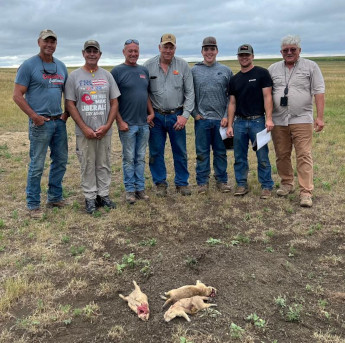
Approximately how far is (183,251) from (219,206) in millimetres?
2101

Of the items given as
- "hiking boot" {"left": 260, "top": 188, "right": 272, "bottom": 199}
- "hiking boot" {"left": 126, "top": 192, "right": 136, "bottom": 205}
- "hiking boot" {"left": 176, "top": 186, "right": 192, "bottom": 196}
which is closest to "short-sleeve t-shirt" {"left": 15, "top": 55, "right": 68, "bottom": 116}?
"hiking boot" {"left": 126, "top": 192, "right": 136, "bottom": 205}

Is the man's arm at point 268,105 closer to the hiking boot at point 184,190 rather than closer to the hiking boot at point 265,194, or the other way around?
the hiking boot at point 265,194

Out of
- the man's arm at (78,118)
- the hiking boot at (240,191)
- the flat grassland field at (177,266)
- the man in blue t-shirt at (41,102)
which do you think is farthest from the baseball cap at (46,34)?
Result: the hiking boot at (240,191)

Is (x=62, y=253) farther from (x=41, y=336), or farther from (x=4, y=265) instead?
(x=41, y=336)

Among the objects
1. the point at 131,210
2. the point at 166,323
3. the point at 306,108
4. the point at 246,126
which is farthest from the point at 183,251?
the point at 306,108

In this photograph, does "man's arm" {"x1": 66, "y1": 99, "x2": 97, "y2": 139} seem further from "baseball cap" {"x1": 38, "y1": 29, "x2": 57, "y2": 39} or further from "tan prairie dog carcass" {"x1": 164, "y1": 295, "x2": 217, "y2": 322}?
"tan prairie dog carcass" {"x1": 164, "y1": 295, "x2": 217, "y2": 322}

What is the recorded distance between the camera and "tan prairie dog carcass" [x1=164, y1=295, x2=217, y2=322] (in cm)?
338

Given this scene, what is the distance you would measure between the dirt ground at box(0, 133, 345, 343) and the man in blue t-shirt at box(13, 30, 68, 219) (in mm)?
843

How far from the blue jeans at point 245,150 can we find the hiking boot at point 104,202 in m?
2.50

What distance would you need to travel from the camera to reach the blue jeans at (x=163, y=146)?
267 inches

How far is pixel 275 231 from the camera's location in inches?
223

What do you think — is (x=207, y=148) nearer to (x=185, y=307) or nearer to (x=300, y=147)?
(x=300, y=147)

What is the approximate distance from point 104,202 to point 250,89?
330 centimetres

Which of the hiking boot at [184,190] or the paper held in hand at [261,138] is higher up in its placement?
the paper held in hand at [261,138]
